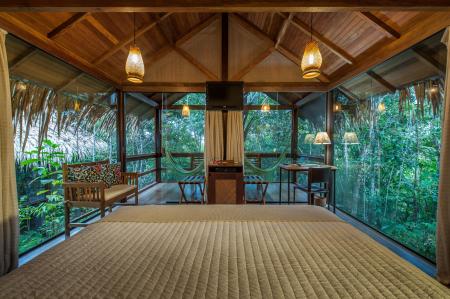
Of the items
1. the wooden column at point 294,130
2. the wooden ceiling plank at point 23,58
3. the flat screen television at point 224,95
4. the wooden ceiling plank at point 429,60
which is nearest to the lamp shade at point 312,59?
the wooden ceiling plank at point 429,60

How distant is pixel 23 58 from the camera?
191 centimetres

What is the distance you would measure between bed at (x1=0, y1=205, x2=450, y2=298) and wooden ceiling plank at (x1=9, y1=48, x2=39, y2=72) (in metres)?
1.79

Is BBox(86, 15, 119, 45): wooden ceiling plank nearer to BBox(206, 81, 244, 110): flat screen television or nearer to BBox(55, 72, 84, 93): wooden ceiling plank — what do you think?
BBox(55, 72, 84, 93): wooden ceiling plank

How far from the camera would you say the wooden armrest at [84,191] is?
7.29 feet

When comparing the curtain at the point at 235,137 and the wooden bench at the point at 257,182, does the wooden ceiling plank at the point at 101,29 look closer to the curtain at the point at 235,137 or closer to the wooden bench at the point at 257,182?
the curtain at the point at 235,137

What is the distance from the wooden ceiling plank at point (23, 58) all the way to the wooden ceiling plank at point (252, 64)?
263cm

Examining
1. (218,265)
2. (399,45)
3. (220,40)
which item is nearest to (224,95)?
(220,40)

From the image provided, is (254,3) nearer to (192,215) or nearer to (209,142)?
(192,215)

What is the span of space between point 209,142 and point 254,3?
95.8 inches

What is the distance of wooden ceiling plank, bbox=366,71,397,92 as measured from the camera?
7.29 ft

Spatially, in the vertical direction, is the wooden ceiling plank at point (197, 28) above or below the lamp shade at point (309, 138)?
above

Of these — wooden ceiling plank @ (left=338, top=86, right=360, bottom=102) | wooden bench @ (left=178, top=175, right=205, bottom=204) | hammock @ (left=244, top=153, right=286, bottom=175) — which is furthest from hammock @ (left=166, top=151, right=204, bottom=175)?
wooden ceiling plank @ (left=338, top=86, right=360, bottom=102)

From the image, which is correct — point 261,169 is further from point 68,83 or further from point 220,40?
point 68,83

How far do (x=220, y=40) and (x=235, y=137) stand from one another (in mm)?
1771
